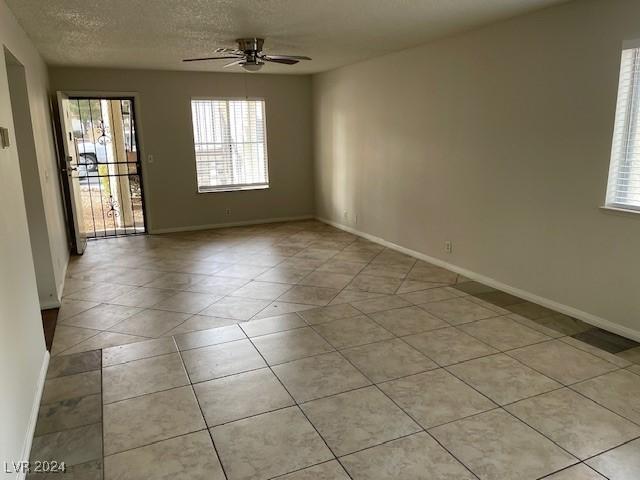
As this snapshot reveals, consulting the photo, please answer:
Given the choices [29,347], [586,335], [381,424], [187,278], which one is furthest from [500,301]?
[29,347]

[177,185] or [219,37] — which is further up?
[219,37]

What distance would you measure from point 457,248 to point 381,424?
110 inches

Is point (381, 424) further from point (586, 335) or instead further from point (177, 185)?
point (177, 185)

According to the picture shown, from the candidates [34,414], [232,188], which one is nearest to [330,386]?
[34,414]

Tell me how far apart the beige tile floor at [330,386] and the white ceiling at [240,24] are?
230 centimetres

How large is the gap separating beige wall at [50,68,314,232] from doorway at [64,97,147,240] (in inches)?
8.8

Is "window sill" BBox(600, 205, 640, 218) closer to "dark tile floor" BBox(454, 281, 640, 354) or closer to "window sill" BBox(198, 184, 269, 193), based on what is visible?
"dark tile floor" BBox(454, 281, 640, 354)

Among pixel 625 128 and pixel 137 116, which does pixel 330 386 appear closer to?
pixel 625 128

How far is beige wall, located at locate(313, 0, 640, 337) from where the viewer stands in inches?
128

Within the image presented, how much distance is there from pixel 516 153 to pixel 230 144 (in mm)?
4628

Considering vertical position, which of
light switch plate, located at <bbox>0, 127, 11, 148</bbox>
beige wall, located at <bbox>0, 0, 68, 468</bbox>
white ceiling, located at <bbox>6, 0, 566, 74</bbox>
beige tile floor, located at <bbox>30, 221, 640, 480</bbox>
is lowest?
beige tile floor, located at <bbox>30, 221, 640, 480</bbox>

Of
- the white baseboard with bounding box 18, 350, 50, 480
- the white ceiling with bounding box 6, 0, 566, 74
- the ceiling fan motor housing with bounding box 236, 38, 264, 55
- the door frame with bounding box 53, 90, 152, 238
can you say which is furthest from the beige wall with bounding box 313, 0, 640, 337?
the white baseboard with bounding box 18, 350, 50, 480

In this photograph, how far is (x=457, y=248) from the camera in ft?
15.7

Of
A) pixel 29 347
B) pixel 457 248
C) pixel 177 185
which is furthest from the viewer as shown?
pixel 177 185
